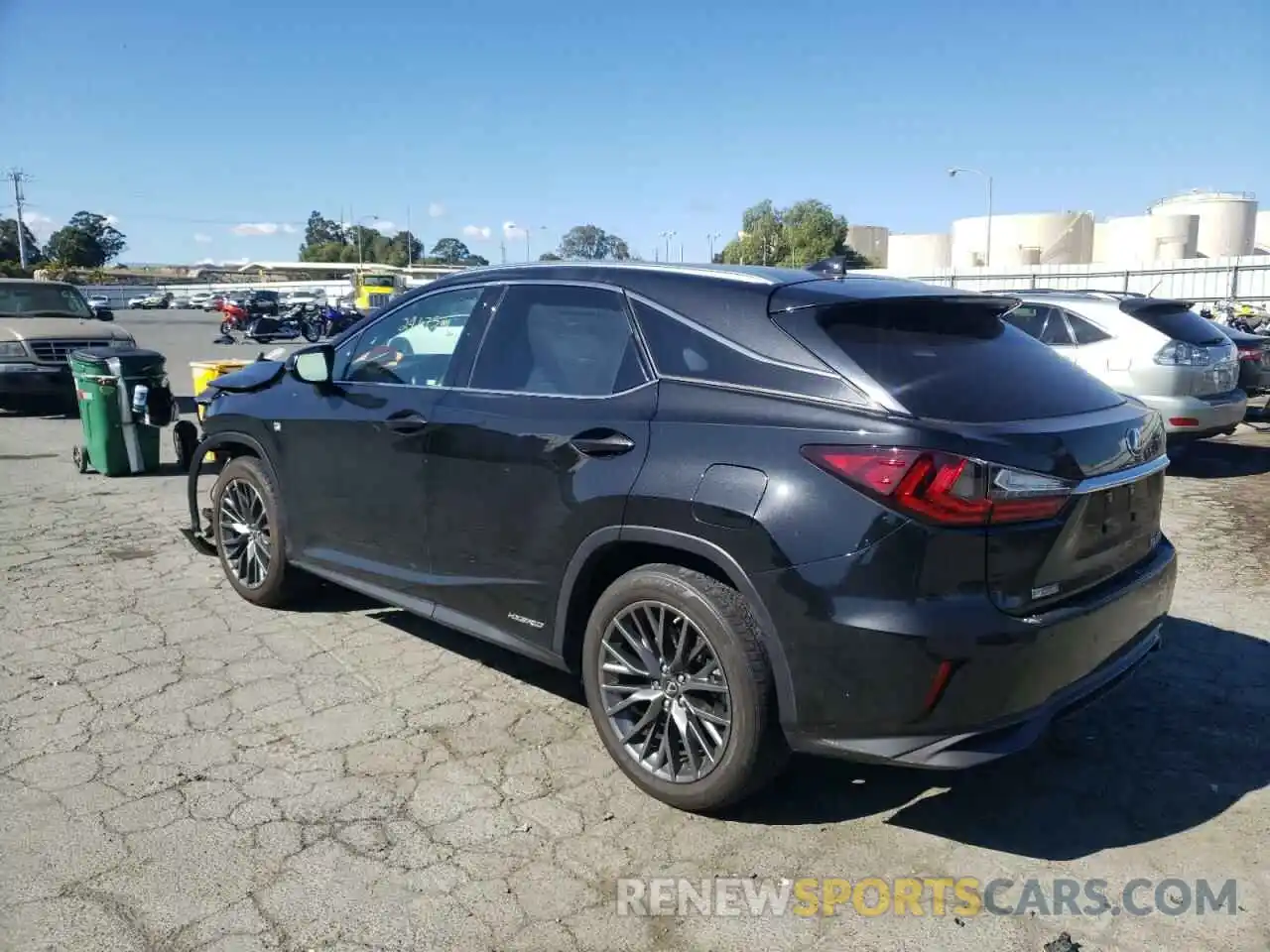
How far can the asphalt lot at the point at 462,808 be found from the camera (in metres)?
2.67

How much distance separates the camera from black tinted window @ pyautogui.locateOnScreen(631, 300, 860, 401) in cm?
296

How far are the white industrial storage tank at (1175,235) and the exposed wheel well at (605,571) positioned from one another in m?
95.1

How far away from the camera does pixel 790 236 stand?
96.8 metres

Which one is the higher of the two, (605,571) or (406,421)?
(406,421)

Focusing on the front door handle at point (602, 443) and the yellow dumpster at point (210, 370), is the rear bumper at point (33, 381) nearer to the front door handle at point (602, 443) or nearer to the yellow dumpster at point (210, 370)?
the yellow dumpster at point (210, 370)

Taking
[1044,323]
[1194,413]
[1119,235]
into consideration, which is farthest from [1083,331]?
[1119,235]

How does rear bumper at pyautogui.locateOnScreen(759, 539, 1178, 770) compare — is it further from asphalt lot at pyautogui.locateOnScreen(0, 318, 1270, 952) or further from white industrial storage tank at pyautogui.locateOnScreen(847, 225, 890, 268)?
white industrial storage tank at pyautogui.locateOnScreen(847, 225, 890, 268)

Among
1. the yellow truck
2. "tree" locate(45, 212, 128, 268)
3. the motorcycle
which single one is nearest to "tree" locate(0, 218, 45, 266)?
"tree" locate(45, 212, 128, 268)

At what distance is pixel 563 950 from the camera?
2578mm

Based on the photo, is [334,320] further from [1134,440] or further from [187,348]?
[1134,440]

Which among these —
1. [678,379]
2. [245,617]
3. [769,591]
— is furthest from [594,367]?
[245,617]

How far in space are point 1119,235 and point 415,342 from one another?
334ft

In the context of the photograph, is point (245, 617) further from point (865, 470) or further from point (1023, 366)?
point (1023, 366)

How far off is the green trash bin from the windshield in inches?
217
